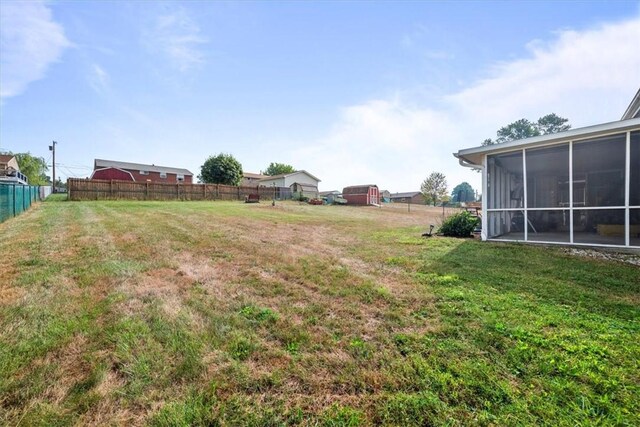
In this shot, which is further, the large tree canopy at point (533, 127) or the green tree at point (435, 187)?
the green tree at point (435, 187)

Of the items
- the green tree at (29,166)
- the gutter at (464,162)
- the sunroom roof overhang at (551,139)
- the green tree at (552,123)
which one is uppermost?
the green tree at (552,123)

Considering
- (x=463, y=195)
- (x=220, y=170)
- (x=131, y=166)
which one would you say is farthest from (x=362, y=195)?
(x=131, y=166)

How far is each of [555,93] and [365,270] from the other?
12.6 metres

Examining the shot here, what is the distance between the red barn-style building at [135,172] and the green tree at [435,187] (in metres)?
42.0

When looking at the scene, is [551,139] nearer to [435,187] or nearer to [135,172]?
[135,172]

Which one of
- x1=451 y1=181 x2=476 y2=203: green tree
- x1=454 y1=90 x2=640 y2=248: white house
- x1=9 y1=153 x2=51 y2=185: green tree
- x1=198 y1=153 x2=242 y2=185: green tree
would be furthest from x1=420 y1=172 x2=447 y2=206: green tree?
x1=9 y1=153 x2=51 y2=185: green tree

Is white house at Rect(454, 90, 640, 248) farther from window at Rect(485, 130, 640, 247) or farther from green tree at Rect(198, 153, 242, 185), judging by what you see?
green tree at Rect(198, 153, 242, 185)

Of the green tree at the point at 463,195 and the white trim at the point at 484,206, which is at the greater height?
the green tree at the point at 463,195

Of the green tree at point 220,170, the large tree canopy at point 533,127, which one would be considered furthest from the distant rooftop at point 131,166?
the large tree canopy at point 533,127

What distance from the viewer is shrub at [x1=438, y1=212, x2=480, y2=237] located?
33.0 feet

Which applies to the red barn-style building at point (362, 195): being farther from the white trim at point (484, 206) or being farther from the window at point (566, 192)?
the white trim at point (484, 206)

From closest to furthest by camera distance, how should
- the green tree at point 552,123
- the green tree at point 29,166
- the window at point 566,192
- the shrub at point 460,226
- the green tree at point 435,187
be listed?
1. the window at point 566,192
2. the shrub at point 460,226
3. the green tree at point 29,166
4. the green tree at point 552,123
5. the green tree at point 435,187

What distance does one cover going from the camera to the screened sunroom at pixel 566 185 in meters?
7.37

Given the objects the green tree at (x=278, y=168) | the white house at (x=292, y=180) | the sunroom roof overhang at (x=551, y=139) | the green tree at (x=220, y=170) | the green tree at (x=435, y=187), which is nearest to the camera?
the sunroom roof overhang at (x=551, y=139)
